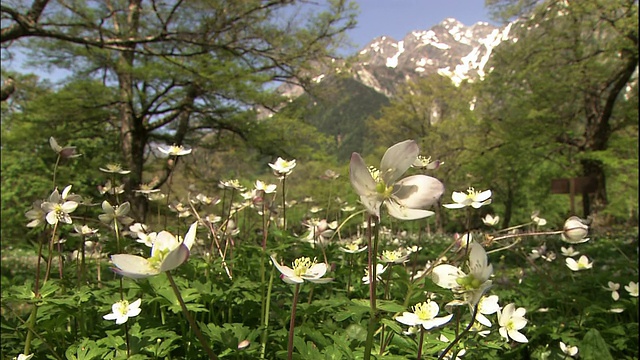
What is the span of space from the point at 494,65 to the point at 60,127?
1430cm

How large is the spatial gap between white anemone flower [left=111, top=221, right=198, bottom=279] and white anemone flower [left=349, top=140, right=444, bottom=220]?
361 mm

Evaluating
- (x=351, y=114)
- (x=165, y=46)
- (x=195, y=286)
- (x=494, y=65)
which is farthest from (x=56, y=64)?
(x=351, y=114)

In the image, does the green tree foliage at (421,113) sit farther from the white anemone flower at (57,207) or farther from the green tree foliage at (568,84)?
the white anemone flower at (57,207)

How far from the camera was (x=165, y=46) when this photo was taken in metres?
10.8

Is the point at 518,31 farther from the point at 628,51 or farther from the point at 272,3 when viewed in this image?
the point at 272,3

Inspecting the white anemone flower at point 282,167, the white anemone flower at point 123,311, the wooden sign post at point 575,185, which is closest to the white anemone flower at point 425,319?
the white anemone flower at point 123,311

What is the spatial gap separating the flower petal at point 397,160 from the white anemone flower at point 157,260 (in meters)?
0.42

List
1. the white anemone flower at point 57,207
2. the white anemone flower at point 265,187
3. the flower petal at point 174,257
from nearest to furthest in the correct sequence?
the flower petal at point 174,257 → the white anemone flower at point 57,207 → the white anemone flower at point 265,187

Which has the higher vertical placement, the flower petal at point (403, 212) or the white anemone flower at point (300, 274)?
the flower petal at point (403, 212)

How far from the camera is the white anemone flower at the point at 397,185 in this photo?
2.67 feet

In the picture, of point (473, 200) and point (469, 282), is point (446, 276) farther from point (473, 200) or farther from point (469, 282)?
point (473, 200)

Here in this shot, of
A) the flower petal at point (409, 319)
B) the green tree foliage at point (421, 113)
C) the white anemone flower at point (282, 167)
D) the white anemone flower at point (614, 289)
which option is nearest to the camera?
the flower petal at point (409, 319)

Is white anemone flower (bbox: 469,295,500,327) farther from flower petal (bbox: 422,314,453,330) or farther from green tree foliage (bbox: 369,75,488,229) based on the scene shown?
green tree foliage (bbox: 369,75,488,229)

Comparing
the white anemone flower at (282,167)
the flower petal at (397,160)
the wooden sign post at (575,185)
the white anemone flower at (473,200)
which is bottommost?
the wooden sign post at (575,185)
